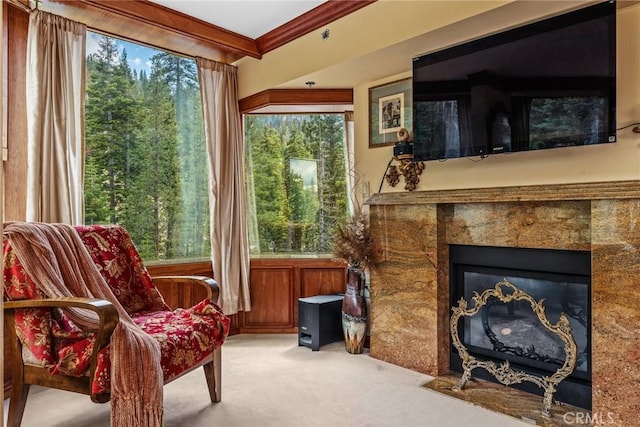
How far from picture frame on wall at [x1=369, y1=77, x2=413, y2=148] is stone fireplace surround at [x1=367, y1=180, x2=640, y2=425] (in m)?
0.48

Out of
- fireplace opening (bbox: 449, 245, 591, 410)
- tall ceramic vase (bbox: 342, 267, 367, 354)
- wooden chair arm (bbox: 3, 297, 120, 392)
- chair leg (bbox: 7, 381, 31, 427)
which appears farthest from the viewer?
tall ceramic vase (bbox: 342, 267, 367, 354)

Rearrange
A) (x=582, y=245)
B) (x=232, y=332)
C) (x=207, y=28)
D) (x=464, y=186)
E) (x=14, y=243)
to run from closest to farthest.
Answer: (x=14, y=243) < (x=582, y=245) < (x=464, y=186) < (x=207, y=28) < (x=232, y=332)

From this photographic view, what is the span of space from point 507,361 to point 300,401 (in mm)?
1267

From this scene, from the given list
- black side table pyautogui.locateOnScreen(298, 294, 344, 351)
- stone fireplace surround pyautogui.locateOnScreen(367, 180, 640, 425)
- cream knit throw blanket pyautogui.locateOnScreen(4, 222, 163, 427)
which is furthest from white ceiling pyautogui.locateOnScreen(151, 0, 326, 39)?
black side table pyautogui.locateOnScreen(298, 294, 344, 351)

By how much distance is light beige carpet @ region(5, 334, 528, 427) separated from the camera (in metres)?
2.27

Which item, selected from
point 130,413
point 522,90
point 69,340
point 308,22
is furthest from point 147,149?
point 522,90

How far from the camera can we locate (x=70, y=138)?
9.44ft

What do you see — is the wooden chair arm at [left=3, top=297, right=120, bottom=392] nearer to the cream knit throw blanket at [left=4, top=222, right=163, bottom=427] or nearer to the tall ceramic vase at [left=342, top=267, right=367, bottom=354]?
the cream knit throw blanket at [left=4, top=222, right=163, bottom=427]

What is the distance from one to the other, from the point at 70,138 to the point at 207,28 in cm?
135

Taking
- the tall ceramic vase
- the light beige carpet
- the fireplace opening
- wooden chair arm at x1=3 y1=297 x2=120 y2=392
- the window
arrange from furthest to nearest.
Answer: the window
the tall ceramic vase
the fireplace opening
the light beige carpet
wooden chair arm at x1=3 y1=297 x2=120 y2=392

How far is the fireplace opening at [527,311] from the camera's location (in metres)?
2.39

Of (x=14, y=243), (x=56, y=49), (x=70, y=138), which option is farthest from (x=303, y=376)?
(x=56, y=49)

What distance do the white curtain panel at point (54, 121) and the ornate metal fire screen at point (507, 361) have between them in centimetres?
263

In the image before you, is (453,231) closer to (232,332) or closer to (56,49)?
(232,332)
